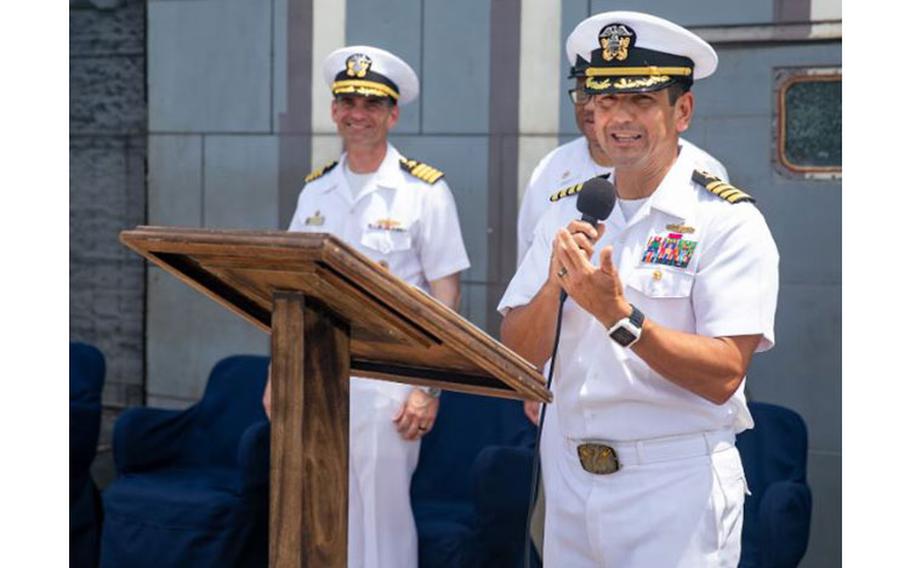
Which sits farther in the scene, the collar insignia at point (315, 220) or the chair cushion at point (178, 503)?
the chair cushion at point (178, 503)

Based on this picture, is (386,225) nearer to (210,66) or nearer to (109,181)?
(210,66)

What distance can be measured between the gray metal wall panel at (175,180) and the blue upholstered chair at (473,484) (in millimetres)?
1491

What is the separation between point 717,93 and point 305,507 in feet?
9.54

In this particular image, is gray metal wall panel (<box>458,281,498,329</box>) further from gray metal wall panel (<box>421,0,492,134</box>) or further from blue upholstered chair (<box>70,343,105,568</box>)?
blue upholstered chair (<box>70,343,105,568</box>)

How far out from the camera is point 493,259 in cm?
511

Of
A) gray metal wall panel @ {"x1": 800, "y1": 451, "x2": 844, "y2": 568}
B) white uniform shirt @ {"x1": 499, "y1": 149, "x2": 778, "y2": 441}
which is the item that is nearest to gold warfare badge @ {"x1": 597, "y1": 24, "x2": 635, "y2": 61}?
white uniform shirt @ {"x1": 499, "y1": 149, "x2": 778, "y2": 441}

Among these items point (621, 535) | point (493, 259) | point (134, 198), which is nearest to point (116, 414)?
point (134, 198)

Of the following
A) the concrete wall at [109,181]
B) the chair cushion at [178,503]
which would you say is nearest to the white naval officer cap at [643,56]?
the chair cushion at [178,503]

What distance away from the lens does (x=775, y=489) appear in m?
4.03

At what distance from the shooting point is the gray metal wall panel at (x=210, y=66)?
550 centimetres

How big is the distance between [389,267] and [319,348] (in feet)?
7.15

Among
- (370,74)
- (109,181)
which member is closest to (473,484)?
(370,74)

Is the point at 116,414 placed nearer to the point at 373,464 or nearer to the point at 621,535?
the point at 373,464

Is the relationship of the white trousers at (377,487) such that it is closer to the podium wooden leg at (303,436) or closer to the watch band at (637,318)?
the watch band at (637,318)
